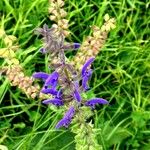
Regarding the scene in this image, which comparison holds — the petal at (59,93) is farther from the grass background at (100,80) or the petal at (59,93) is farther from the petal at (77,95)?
the grass background at (100,80)

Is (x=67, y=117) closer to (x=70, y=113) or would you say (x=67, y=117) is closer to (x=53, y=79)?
(x=70, y=113)

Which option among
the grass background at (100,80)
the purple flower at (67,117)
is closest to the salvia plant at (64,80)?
the purple flower at (67,117)

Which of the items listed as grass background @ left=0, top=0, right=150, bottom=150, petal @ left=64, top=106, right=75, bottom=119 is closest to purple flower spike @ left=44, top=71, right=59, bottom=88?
petal @ left=64, top=106, right=75, bottom=119

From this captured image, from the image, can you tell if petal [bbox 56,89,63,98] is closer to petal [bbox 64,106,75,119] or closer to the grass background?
petal [bbox 64,106,75,119]

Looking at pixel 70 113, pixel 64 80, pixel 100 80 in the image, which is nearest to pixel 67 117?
pixel 70 113

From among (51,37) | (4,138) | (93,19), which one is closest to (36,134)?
(4,138)

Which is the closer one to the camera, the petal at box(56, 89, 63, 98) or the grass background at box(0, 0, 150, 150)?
the petal at box(56, 89, 63, 98)

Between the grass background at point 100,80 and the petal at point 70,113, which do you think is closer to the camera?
the petal at point 70,113

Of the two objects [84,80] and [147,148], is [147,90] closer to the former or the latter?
[147,148]
